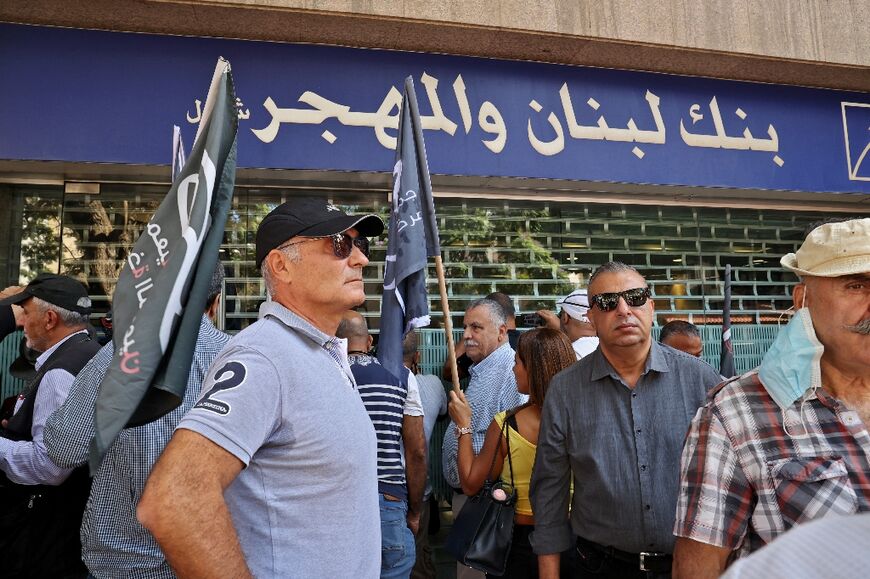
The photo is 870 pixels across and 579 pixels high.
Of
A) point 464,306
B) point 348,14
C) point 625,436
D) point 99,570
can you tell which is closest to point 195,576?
point 99,570

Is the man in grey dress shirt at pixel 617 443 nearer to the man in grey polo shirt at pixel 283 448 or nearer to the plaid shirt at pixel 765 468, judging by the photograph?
the plaid shirt at pixel 765 468

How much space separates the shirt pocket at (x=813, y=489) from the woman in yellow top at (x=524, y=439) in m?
1.67

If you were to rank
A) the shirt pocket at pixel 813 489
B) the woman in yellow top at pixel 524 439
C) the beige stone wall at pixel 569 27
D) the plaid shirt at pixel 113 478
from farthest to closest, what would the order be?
the beige stone wall at pixel 569 27, the woman in yellow top at pixel 524 439, the plaid shirt at pixel 113 478, the shirt pocket at pixel 813 489

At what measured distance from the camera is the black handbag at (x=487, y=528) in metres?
3.29

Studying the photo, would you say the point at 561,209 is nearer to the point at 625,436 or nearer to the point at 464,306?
the point at 464,306

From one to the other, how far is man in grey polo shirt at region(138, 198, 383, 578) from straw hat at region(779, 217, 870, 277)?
132cm

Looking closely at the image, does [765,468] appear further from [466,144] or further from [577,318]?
[466,144]

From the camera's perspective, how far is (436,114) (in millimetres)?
6242

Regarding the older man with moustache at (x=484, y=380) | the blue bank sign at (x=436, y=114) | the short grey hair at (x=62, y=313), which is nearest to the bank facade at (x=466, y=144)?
the blue bank sign at (x=436, y=114)

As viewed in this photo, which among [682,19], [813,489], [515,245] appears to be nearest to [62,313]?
[813,489]

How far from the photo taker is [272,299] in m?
2.04

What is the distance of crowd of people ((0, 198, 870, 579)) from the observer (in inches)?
61.2

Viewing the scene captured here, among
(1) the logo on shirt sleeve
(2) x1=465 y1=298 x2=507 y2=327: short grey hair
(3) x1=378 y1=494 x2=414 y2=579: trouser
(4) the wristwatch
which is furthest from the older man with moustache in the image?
(1) the logo on shirt sleeve

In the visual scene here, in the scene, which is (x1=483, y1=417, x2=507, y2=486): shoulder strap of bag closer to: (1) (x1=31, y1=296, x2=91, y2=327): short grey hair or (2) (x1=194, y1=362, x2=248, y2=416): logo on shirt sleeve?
(2) (x1=194, y1=362, x2=248, y2=416): logo on shirt sleeve
